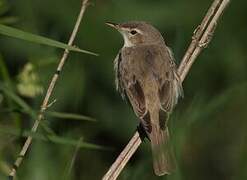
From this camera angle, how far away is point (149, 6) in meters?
9.50

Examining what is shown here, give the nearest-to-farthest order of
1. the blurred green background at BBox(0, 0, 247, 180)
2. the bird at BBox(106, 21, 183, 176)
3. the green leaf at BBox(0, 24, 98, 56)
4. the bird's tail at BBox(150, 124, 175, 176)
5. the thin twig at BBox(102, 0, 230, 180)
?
the green leaf at BBox(0, 24, 98, 56) < the bird's tail at BBox(150, 124, 175, 176) < the thin twig at BBox(102, 0, 230, 180) < the bird at BBox(106, 21, 183, 176) < the blurred green background at BBox(0, 0, 247, 180)

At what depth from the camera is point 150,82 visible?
23.9 feet

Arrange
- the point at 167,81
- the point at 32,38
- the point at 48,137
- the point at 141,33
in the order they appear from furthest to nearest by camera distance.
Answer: the point at 141,33 → the point at 167,81 → the point at 48,137 → the point at 32,38

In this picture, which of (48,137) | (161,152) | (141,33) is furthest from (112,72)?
(48,137)

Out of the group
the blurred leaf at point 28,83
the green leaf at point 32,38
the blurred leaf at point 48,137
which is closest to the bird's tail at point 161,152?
the blurred leaf at point 48,137

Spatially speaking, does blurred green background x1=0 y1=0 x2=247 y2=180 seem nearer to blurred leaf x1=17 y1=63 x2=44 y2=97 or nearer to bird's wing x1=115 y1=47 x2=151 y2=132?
bird's wing x1=115 y1=47 x2=151 y2=132

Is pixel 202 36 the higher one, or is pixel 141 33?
pixel 202 36

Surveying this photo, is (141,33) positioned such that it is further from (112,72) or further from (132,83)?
Result: (112,72)

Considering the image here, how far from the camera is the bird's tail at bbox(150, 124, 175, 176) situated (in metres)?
6.35

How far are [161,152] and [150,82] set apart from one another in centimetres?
78

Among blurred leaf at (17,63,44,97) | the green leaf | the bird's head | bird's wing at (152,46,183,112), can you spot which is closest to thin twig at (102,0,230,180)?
bird's wing at (152,46,183,112)

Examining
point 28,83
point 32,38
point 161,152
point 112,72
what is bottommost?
point 112,72

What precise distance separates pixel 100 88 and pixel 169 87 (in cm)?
257

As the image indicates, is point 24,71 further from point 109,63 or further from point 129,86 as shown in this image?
point 109,63
